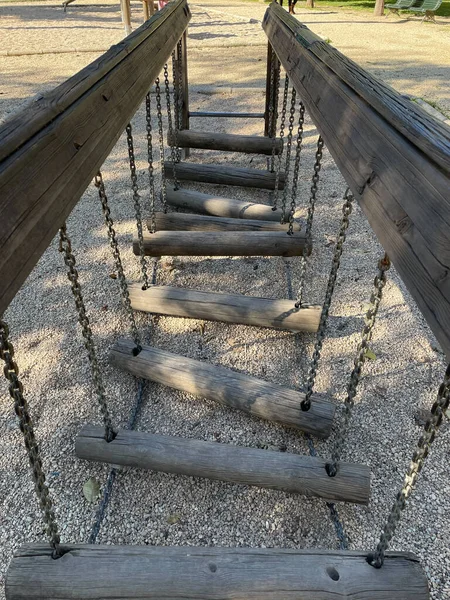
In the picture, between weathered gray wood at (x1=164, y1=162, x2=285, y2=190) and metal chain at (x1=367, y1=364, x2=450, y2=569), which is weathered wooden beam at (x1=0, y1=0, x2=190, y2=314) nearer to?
metal chain at (x1=367, y1=364, x2=450, y2=569)

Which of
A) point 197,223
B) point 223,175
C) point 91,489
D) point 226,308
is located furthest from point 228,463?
point 223,175

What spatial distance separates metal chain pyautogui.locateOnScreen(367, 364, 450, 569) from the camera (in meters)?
0.93

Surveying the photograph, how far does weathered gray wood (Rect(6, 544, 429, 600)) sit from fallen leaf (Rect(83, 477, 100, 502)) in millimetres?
546

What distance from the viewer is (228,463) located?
1.82 meters

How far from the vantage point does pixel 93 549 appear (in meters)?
1.35

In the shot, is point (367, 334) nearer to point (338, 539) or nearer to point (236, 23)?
point (338, 539)

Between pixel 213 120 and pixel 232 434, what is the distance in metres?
5.14

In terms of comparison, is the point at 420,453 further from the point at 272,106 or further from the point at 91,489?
the point at 272,106

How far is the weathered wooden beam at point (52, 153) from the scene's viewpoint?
0.81 metres

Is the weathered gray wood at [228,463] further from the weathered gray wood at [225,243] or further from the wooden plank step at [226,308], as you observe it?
the weathered gray wood at [225,243]

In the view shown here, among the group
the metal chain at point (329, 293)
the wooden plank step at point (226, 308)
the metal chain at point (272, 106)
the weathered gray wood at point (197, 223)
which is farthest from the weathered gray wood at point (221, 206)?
the metal chain at point (329, 293)

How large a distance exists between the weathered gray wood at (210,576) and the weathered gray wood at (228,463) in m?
0.41

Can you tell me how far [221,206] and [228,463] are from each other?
8.02 feet

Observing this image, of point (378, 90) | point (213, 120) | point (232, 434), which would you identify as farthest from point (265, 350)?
point (213, 120)
